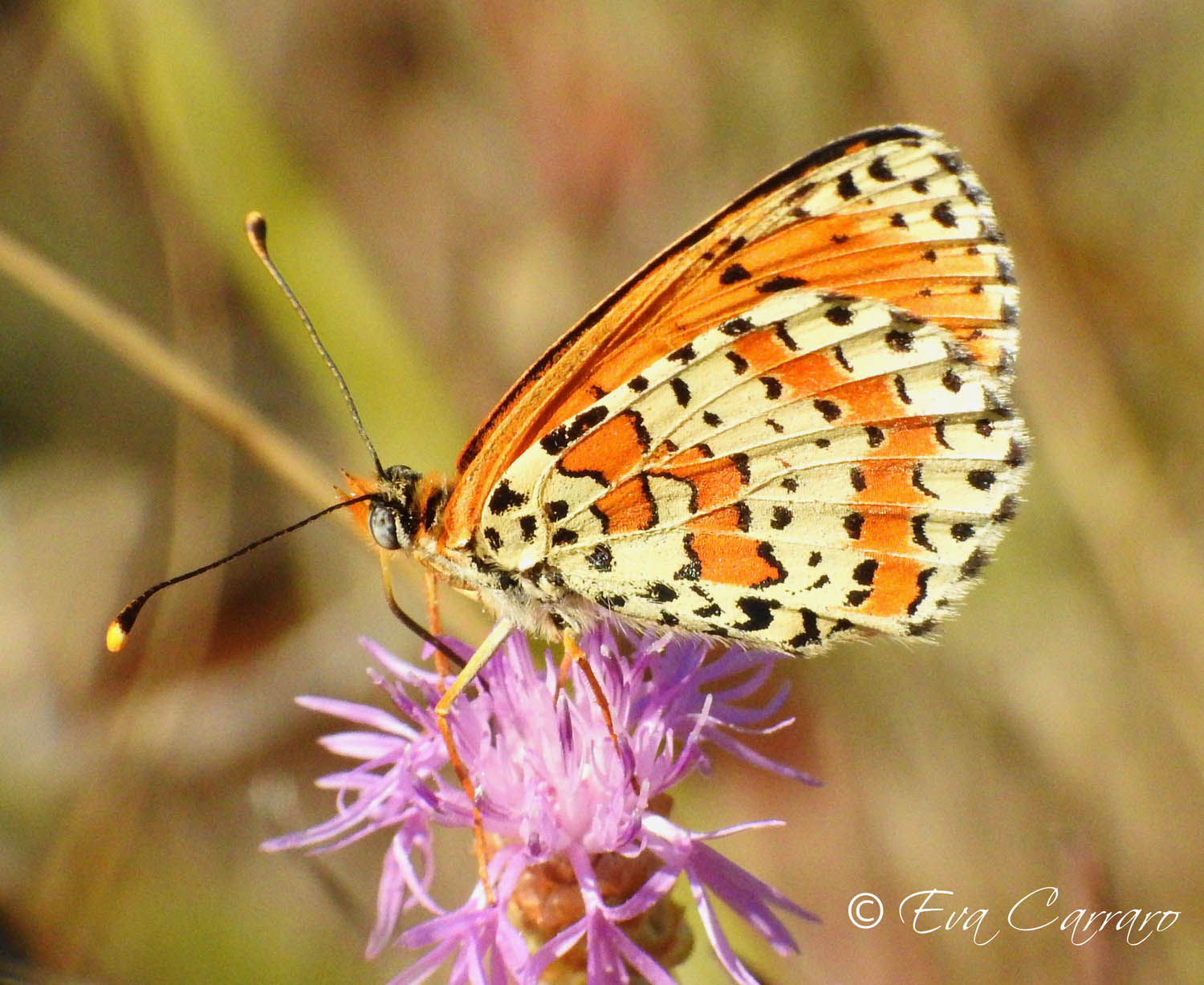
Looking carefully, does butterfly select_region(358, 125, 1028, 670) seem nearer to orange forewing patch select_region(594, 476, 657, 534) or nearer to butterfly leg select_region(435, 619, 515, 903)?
orange forewing patch select_region(594, 476, 657, 534)

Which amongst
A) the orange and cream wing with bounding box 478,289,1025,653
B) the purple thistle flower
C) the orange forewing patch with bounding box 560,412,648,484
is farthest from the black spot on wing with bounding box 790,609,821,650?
the orange forewing patch with bounding box 560,412,648,484

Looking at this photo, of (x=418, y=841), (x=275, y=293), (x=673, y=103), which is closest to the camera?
(x=418, y=841)

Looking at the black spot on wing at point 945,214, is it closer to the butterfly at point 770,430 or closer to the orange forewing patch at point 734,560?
the butterfly at point 770,430

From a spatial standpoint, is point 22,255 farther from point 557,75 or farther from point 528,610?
point 557,75

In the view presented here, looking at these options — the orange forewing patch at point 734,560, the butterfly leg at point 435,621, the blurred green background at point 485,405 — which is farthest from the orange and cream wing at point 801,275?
the blurred green background at point 485,405

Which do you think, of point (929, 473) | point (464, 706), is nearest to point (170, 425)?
point (464, 706)

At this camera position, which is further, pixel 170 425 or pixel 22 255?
pixel 170 425

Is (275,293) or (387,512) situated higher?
(275,293)
